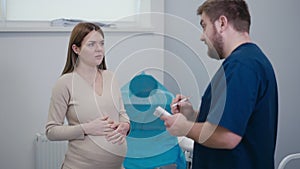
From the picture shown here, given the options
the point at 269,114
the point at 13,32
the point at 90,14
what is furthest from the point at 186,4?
the point at 269,114

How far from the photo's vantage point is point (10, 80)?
2.31 meters

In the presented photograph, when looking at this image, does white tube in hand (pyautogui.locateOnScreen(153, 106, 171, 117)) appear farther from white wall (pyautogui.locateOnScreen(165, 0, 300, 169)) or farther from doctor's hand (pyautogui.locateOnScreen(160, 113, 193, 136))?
white wall (pyautogui.locateOnScreen(165, 0, 300, 169))

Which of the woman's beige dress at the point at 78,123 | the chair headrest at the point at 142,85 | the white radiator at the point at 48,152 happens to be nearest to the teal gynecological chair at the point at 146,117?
the chair headrest at the point at 142,85

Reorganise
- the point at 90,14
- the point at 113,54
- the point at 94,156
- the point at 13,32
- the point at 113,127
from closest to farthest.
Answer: the point at 113,54 < the point at 113,127 < the point at 94,156 < the point at 13,32 < the point at 90,14

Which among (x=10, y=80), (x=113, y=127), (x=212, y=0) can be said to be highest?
(x=212, y=0)

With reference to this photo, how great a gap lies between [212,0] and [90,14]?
54.5 inches

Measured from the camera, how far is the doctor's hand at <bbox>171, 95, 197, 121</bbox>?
1.31 meters

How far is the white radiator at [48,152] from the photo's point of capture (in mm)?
2322

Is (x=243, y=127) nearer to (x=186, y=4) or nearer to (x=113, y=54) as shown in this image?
(x=113, y=54)

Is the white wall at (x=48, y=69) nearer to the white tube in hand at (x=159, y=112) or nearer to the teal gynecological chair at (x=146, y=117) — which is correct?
the teal gynecological chair at (x=146, y=117)

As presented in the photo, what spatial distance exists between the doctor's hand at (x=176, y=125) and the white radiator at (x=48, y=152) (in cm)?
131

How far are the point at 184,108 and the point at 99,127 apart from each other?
1.03ft

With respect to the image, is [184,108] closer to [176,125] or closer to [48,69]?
[176,125]

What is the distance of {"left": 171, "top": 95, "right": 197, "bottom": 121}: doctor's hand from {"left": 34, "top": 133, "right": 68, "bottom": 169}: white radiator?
4.01ft
